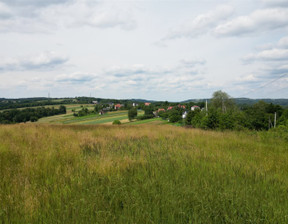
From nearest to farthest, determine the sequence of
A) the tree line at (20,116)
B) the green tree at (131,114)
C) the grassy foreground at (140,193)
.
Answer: the grassy foreground at (140,193) → the tree line at (20,116) → the green tree at (131,114)

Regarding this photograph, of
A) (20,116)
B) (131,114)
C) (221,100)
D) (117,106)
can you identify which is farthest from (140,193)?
(221,100)

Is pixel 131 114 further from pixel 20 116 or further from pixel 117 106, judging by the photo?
pixel 20 116

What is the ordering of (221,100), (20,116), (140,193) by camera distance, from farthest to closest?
(221,100)
(20,116)
(140,193)

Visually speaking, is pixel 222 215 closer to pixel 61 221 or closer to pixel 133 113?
pixel 61 221

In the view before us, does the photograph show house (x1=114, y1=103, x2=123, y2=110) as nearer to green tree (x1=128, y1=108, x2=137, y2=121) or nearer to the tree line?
green tree (x1=128, y1=108, x2=137, y2=121)

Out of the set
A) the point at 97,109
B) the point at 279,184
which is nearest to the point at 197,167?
the point at 279,184

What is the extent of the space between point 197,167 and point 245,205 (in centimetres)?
132

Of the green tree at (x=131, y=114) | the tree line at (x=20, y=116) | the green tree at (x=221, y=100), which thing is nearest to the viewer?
the tree line at (x=20, y=116)

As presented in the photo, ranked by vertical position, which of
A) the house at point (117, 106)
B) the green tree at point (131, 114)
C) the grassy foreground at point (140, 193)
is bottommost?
the green tree at point (131, 114)

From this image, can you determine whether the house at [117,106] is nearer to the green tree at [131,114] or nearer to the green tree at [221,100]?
the green tree at [131,114]

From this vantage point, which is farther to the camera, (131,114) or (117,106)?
(117,106)

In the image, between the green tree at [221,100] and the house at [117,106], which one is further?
the green tree at [221,100]

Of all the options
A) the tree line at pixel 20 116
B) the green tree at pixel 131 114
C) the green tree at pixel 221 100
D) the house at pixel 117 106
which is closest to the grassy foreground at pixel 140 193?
the tree line at pixel 20 116

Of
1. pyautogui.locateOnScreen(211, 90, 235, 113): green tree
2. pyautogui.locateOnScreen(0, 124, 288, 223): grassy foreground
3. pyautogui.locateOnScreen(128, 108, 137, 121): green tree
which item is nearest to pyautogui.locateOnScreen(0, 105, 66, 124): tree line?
pyautogui.locateOnScreen(128, 108, 137, 121): green tree
